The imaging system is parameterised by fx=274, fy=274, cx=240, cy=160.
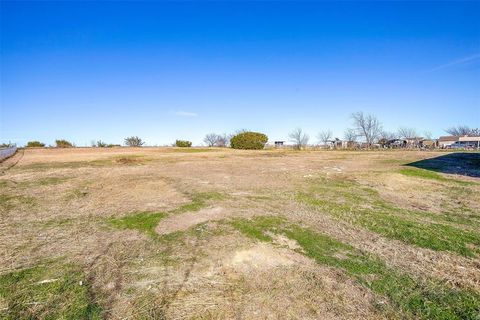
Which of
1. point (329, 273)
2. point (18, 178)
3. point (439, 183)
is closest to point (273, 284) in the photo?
point (329, 273)

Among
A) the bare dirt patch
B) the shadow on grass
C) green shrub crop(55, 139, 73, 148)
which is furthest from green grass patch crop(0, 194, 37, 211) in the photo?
green shrub crop(55, 139, 73, 148)

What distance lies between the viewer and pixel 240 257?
4383 millimetres

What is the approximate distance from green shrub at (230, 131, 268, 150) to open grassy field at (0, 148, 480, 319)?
131ft

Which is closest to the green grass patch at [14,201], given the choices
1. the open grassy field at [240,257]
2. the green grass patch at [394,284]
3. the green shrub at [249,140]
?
the open grassy field at [240,257]

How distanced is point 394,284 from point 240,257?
2.17m

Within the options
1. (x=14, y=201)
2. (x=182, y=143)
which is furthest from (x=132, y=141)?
(x=14, y=201)

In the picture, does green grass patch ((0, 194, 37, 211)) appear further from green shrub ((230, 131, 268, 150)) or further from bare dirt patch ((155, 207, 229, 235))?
green shrub ((230, 131, 268, 150))

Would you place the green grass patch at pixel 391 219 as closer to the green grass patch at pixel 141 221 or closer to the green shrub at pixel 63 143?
the green grass patch at pixel 141 221

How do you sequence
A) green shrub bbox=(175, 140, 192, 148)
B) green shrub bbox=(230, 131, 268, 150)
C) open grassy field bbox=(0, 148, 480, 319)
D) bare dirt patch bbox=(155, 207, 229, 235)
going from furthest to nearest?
1. green shrub bbox=(175, 140, 192, 148)
2. green shrub bbox=(230, 131, 268, 150)
3. bare dirt patch bbox=(155, 207, 229, 235)
4. open grassy field bbox=(0, 148, 480, 319)

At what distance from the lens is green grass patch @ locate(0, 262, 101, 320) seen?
3.01 metres

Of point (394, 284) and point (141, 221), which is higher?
point (141, 221)

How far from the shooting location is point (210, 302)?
319 cm

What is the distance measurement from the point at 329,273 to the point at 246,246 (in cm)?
147

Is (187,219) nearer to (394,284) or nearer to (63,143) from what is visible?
(394,284)
